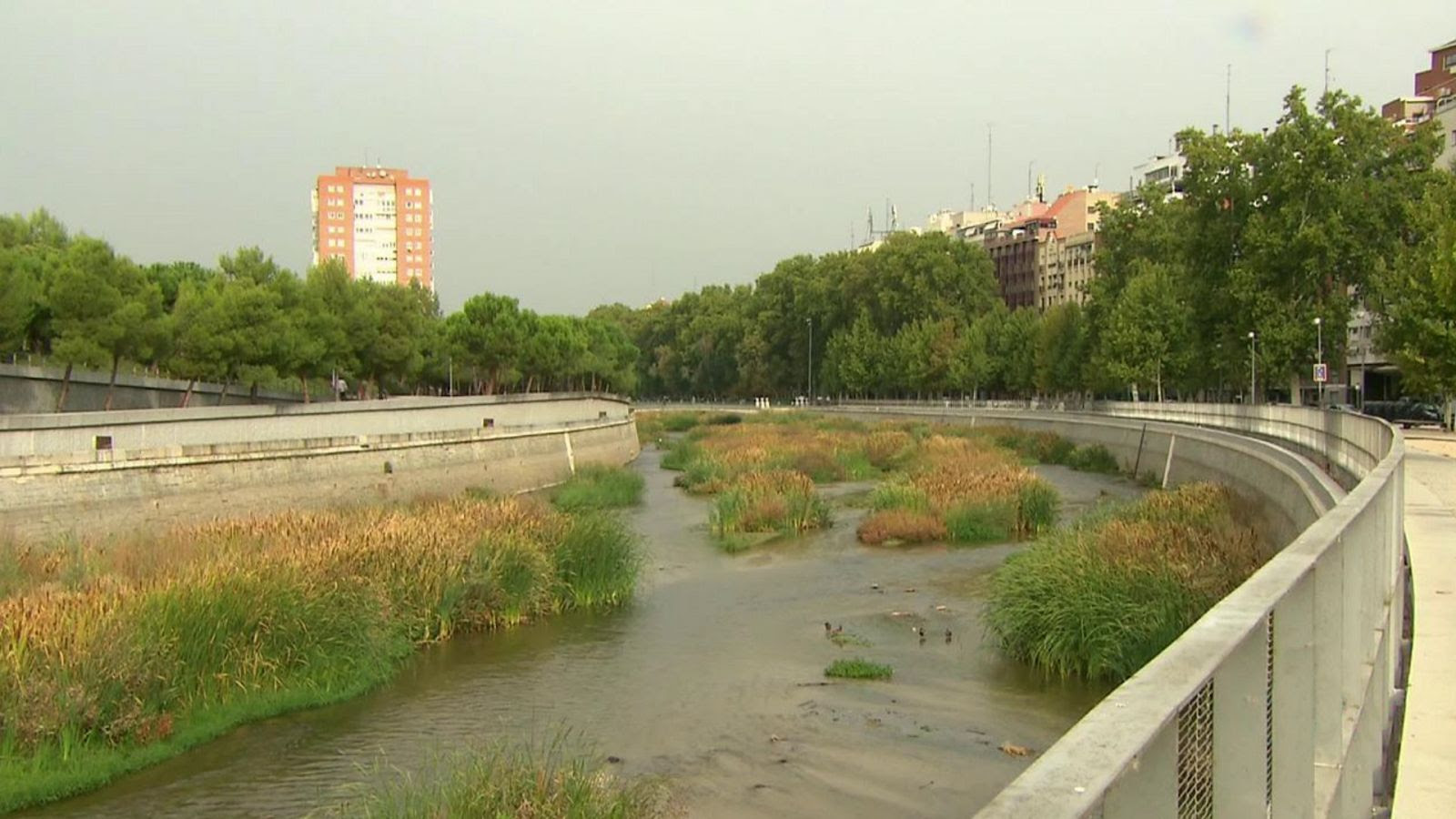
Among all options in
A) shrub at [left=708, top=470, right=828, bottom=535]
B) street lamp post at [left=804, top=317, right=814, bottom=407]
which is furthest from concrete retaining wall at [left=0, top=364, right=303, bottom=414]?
street lamp post at [left=804, top=317, right=814, bottom=407]

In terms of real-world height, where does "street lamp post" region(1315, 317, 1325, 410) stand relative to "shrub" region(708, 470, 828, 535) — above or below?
above

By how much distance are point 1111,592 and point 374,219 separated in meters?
169

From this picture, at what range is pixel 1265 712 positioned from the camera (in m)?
3.62

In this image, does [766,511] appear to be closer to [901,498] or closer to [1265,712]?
[901,498]

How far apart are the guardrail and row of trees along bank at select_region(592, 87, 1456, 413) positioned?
3478cm

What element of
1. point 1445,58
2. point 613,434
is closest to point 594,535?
point 613,434

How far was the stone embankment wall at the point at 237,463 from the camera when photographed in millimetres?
24750

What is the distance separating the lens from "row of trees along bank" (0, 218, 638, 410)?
135 ft


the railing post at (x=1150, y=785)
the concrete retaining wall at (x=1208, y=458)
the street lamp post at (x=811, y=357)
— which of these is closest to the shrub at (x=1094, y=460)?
the concrete retaining wall at (x=1208, y=458)

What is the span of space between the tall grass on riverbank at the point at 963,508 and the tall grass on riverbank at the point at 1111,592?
8781mm

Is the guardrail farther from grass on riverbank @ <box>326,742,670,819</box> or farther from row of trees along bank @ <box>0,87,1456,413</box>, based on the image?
row of trees along bank @ <box>0,87,1456,413</box>

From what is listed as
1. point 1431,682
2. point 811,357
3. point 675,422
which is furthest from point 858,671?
point 811,357

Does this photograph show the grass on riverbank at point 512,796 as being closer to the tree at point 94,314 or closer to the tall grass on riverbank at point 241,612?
the tall grass on riverbank at point 241,612

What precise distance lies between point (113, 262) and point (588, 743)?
37.5 m
